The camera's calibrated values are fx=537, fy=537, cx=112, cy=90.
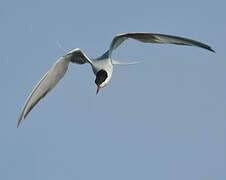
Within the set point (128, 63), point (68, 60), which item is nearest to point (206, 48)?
point (128, 63)

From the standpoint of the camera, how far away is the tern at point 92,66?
35.8 feet

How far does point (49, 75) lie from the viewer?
1145cm

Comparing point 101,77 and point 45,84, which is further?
point 45,84

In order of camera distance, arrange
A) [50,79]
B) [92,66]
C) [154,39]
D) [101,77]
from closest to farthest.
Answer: [154,39] < [101,77] < [92,66] < [50,79]

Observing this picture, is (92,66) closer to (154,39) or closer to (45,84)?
→ (45,84)

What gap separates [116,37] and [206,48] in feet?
6.45

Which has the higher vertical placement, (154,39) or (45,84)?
(154,39)

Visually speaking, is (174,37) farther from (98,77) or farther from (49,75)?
(49,75)

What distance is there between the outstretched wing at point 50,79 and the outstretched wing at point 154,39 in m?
0.77

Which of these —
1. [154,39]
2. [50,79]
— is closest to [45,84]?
[50,79]

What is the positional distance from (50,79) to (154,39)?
242cm

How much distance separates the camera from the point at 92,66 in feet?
37.4

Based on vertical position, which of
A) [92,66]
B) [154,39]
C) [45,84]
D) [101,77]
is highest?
[154,39]

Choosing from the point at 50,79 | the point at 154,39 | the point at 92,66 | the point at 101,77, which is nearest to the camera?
the point at 154,39
